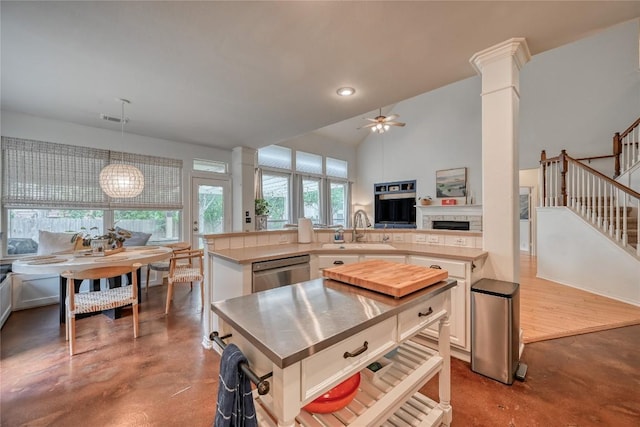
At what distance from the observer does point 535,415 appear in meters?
1.52

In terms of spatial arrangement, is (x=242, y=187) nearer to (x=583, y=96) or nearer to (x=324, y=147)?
(x=324, y=147)

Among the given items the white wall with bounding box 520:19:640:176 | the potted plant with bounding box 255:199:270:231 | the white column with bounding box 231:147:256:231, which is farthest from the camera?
the potted plant with bounding box 255:199:270:231

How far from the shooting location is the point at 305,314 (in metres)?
0.90

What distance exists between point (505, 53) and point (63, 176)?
17.6ft

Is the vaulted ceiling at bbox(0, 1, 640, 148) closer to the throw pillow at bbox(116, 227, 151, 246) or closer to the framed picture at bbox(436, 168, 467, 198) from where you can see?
the throw pillow at bbox(116, 227, 151, 246)

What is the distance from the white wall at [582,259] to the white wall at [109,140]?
6.03m

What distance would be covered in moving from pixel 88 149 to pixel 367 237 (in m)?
4.26

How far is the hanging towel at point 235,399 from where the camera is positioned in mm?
761

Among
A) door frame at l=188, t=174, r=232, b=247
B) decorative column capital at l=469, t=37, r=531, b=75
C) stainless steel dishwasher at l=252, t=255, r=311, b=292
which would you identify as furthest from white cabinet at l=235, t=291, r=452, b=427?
door frame at l=188, t=174, r=232, b=247

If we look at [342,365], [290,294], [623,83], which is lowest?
[342,365]

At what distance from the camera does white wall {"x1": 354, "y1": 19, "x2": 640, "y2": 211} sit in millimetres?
4828

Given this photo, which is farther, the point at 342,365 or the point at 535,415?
the point at 535,415

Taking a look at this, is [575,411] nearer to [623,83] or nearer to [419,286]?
[419,286]

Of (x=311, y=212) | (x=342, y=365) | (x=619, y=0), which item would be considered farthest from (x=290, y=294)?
(x=311, y=212)
